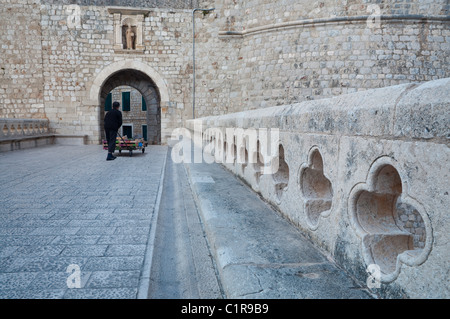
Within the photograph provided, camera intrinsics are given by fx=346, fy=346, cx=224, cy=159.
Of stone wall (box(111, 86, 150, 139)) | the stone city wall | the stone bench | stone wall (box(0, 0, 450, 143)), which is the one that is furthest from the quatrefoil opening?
stone wall (box(111, 86, 150, 139))

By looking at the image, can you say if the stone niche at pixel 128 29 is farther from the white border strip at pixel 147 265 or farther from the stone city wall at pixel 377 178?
the stone city wall at pixel 377 178

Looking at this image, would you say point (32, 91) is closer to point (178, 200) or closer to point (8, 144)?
point (8, 144)

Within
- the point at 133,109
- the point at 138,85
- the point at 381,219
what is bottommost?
the point at 381,219

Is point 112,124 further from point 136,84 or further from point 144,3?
point 136,84

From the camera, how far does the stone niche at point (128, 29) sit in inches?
572

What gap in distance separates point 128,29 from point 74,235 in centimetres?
1370

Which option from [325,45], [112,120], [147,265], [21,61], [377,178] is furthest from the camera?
[21,61]

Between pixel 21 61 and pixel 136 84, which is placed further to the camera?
pixel 136 84

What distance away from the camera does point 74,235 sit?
2797 mm

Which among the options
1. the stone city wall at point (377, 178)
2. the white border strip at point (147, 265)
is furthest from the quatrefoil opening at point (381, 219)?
the white border strip at point (147, 265)

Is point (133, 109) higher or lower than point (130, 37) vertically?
lower

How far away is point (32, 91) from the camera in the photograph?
14250mm

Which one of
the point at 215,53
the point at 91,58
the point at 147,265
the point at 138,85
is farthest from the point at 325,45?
the point at 147,265
